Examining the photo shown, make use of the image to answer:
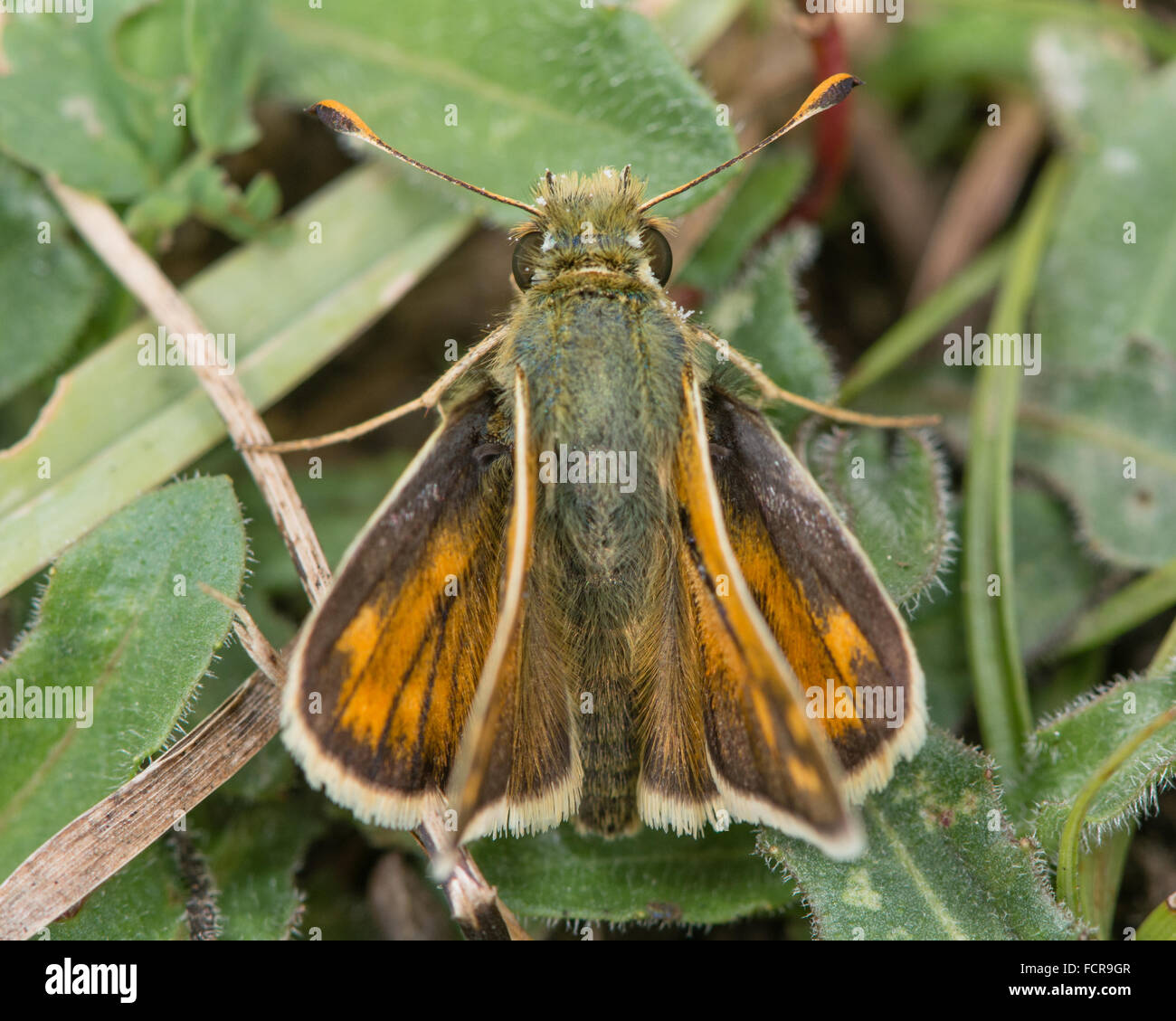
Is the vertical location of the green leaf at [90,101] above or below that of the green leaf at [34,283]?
above

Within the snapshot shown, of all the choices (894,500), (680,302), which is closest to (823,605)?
(894,500)

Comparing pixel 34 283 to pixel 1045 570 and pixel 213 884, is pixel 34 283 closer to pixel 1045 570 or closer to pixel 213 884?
pixel 213 884

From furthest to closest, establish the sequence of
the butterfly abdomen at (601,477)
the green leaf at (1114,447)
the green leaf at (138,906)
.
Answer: the green leaf at (1114,447), the green leaf at (138,906), the butterfly abdomen at (601,477)

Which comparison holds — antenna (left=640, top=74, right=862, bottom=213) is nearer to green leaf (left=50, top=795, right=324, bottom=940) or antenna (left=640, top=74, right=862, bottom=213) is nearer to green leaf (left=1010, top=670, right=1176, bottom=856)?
green leaf (left=1010, top=670, right=1176, bottom=856)


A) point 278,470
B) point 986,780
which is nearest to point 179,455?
point 278,470

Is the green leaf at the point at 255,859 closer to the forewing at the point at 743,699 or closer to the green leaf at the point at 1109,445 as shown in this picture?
the forewing at the point at 743,699

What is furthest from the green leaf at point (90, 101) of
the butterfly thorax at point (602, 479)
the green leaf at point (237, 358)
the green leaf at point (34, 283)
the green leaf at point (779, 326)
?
the green leaf at point (779, 326)
